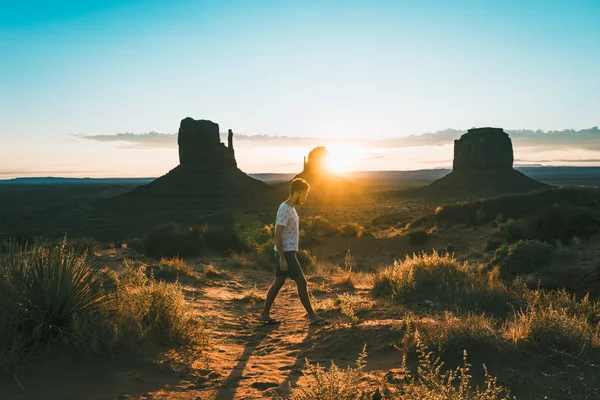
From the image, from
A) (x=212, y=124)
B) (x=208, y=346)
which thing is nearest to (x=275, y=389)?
(x=208, y=346)

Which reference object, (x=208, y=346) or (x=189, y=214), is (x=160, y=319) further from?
(x=189, y=214)

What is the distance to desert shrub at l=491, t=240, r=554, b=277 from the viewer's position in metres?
11.7

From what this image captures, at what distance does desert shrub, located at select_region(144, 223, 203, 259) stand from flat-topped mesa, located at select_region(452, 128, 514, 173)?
84.4 meters

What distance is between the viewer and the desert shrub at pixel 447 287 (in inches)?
306

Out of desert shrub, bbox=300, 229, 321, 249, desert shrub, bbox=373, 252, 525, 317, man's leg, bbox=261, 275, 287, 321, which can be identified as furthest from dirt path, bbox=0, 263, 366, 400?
desert shrub, bbox=300, 229, 321, 249

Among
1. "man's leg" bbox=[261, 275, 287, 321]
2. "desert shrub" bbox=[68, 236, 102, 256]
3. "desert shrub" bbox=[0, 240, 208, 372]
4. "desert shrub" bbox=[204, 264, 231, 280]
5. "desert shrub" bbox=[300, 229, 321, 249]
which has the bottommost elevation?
"desert shrub" bbox=[300, 229, 321, 249]

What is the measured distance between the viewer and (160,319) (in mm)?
Answer: 5441

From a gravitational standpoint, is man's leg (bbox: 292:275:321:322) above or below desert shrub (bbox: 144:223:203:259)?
above

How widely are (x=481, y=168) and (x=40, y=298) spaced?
9626 cm

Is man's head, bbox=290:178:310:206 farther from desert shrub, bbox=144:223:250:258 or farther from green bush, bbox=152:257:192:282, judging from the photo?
desert shrub, bbox=144:223:250:258

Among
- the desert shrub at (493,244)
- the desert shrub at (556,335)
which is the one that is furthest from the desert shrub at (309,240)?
the desert shrub at (556,335)

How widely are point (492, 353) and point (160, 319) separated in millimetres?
4095

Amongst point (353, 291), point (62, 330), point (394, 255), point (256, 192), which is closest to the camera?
point (62, 330)

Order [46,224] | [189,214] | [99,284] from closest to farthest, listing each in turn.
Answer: [99,284] → [46,224] → [189,214]
